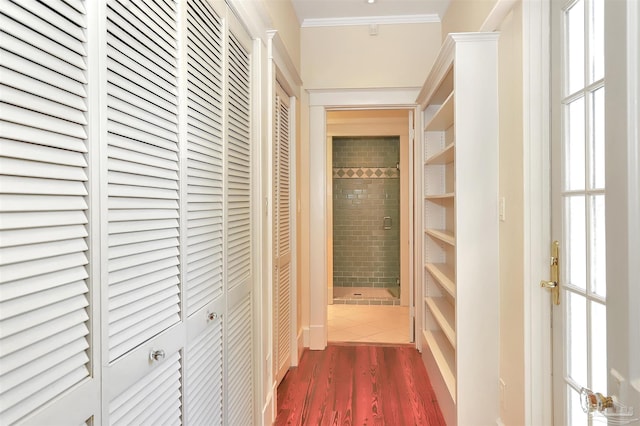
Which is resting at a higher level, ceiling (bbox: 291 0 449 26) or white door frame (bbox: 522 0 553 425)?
ceiling (bbox: 291 0 449 26)

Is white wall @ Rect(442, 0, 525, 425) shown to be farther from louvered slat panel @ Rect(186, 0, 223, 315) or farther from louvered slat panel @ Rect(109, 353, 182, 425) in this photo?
louvered slat panel @ Rect(109, 353, 182, 425)

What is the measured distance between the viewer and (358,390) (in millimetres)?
2795

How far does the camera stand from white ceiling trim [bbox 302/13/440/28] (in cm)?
343

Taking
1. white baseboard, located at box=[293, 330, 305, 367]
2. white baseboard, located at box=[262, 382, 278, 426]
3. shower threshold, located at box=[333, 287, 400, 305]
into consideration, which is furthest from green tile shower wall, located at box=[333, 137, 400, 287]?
white baseboard, located at box=[262, 382, 278, 426]

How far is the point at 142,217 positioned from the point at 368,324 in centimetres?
380

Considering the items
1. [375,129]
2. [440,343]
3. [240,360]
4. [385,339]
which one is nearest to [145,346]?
[240,360]

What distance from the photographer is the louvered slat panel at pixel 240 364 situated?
173cm

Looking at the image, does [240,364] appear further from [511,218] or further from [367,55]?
[367,55]

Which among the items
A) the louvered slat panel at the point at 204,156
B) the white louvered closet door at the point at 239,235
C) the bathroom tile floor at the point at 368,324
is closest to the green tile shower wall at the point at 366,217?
the bathroom tile floor at the point at 368,324

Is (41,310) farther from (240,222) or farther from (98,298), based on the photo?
(240,222)

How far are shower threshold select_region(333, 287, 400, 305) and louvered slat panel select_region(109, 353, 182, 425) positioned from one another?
14.4 feet

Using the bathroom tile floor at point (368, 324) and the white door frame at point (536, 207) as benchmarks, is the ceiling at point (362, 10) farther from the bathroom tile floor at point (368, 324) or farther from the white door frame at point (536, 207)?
the bathroom tile floor at point (368, 324)

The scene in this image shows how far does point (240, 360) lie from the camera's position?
188 centimetres

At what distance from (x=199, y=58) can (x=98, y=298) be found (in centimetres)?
92
